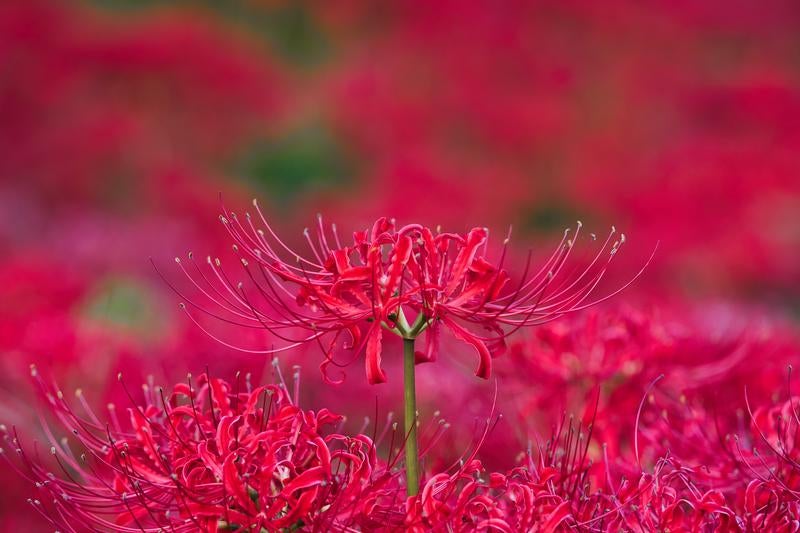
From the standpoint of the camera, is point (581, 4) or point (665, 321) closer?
point (665, 321)

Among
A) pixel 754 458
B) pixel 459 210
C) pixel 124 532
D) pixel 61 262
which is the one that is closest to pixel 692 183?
pixel 459 210

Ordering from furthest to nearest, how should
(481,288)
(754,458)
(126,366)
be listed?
1. (126,366)
2. (754,458)
3. (481,288)

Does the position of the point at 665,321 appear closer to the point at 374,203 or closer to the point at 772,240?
the point at 772,240

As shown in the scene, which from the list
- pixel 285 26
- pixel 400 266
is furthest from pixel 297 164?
pixel 400 266

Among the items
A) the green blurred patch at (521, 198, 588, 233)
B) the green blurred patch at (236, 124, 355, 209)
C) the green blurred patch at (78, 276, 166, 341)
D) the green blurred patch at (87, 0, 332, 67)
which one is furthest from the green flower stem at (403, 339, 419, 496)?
the green blurred patch at (87, 0, 332, 67)

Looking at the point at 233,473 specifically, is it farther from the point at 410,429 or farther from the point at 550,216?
the point at 550,216

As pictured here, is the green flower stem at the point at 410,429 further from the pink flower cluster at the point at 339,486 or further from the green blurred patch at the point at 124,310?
the green blurred patch at the point at 124,310

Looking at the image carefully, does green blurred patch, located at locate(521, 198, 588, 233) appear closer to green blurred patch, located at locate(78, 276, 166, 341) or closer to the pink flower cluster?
green blurred patch, located at locate(78, 276, 166, 341)

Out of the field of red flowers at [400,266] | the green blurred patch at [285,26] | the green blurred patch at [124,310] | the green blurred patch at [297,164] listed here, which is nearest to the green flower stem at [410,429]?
the field of red flowers at [400,266]
